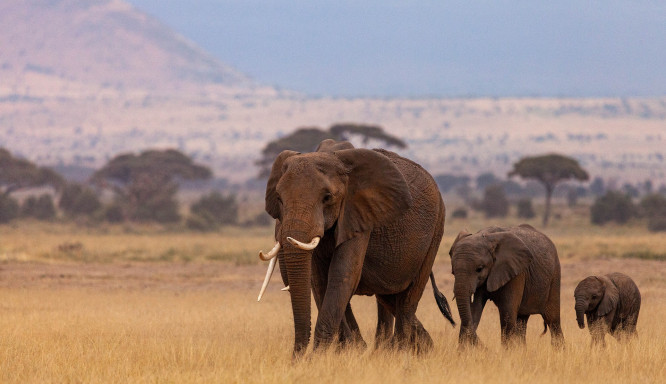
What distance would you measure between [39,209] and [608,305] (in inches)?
1793

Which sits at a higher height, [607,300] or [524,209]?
[607,300]

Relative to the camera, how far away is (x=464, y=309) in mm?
11359

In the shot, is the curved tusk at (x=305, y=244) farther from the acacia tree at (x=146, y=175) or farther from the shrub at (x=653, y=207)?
the acacia tree at (x=146, y=175)

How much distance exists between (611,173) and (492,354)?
423ft

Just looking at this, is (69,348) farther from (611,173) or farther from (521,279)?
(611,173)

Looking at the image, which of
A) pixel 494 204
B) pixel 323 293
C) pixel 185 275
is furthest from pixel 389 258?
pixel 494 204

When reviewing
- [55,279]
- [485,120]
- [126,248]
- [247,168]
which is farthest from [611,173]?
[55,279]

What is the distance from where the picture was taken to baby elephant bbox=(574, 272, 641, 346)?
1288 centimetres

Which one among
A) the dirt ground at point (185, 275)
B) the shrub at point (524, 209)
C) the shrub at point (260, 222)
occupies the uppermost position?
the dirt ground at point (185, 275)

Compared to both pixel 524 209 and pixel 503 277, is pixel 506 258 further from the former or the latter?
pixel 524 209

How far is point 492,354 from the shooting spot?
10.7m

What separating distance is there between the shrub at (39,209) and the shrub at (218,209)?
709cm

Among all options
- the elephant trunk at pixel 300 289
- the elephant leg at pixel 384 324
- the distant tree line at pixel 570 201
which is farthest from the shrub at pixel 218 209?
the elephant trunk at pixel 300 289

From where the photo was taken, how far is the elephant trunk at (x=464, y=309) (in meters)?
11.2
